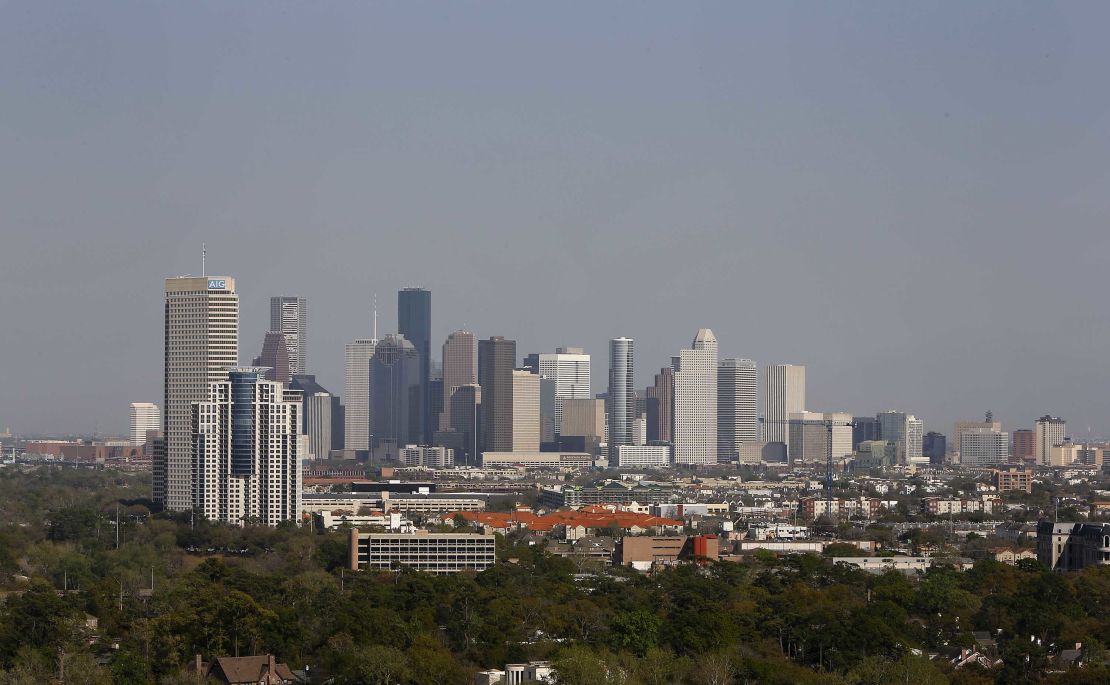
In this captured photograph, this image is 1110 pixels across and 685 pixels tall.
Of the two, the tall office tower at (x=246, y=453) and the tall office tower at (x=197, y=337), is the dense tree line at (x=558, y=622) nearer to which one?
the tall office tower at (x=246, y=453)

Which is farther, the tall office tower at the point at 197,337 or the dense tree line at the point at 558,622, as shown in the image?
the tall office tower at the point at 197,337

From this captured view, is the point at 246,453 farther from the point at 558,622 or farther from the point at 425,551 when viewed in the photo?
the point at 558,622

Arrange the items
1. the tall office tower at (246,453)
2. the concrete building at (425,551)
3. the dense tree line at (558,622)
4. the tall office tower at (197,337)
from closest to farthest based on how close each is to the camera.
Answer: the dense tree line at (558,622) → the concrete building at (425,551) → the tall office tower at (246,453) → the tall office tower at (197,337)

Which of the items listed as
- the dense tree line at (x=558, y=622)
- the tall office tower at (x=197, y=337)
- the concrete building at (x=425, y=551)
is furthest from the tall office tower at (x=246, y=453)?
the dense tree line at (x=558, y=622)

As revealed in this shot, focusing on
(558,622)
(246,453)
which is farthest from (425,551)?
(558,622)

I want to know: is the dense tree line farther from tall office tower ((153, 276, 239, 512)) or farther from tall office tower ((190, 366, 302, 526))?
tall office tower ((153, 276, 239, 512))
